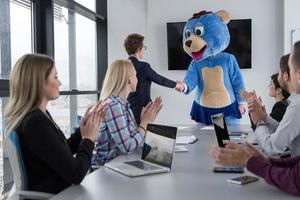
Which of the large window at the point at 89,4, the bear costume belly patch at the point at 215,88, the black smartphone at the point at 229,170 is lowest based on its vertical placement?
the black smartphone at the point at 229,170

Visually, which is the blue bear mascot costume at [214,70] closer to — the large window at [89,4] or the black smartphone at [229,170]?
the large window at [89,4]

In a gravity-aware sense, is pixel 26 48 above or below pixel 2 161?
above

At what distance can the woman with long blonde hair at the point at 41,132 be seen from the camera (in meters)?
1.44

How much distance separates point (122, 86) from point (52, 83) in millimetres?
634

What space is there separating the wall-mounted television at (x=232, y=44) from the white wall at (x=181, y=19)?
89 millimetres

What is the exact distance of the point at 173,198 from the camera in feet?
4.04

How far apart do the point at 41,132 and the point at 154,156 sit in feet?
1.71

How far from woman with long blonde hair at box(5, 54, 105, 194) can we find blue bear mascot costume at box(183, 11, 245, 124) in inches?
96.2

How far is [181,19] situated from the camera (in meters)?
5.00

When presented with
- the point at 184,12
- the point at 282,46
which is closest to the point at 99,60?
the point at 184,12

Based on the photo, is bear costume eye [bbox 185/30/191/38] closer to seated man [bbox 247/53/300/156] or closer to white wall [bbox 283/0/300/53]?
white wall [bbox 283/0/300/53]

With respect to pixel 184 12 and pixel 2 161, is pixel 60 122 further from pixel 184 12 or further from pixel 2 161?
pixel 184 12

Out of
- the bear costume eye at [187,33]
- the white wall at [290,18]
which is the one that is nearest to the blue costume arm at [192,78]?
the bear costume eye at [187,33]

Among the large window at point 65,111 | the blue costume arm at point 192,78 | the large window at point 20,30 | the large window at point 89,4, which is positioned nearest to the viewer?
the large window at point 20,30
